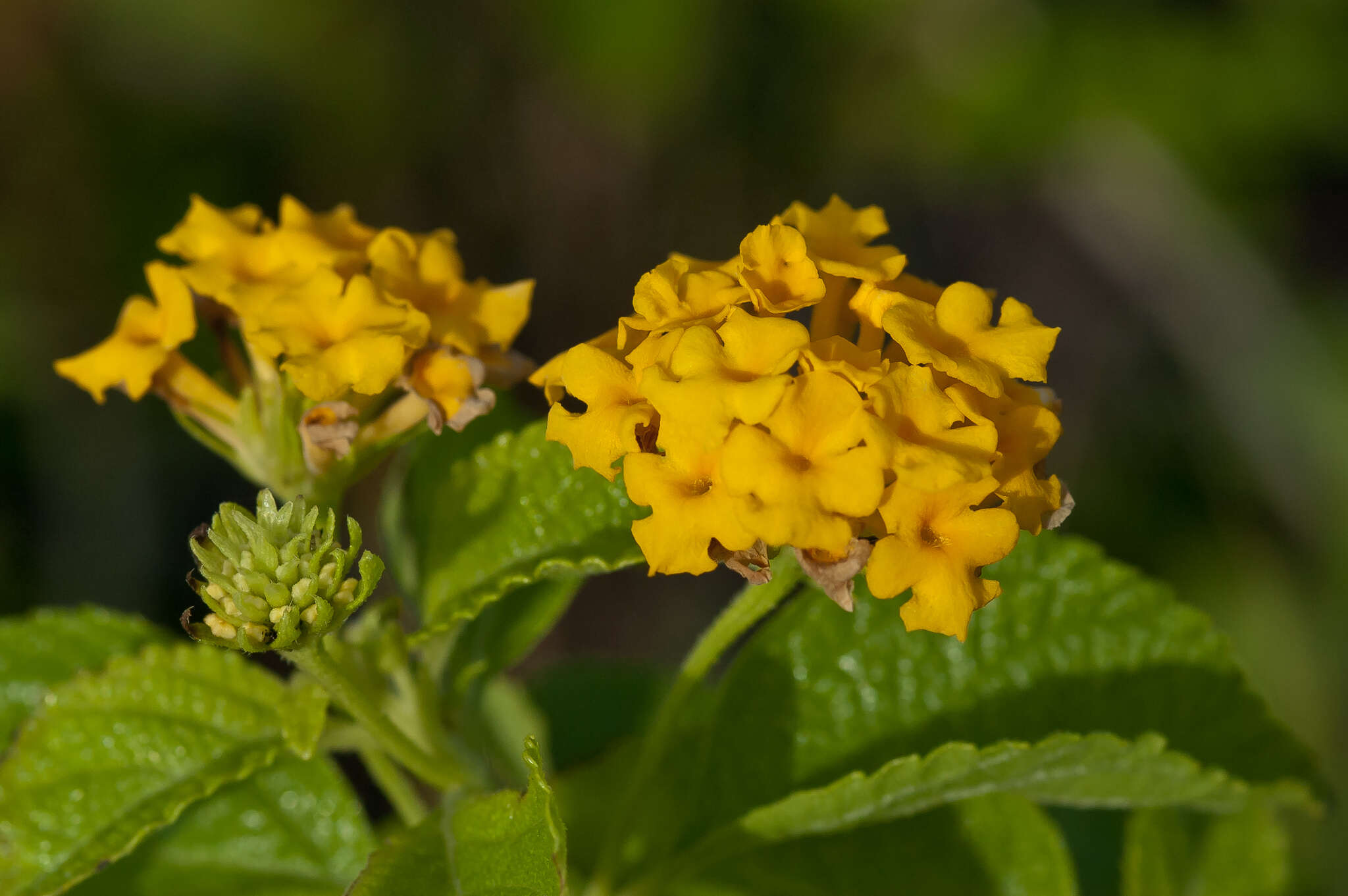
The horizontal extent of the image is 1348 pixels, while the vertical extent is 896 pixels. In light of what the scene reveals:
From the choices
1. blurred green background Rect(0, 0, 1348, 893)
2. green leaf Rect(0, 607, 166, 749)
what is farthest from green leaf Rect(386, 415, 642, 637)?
blurred green background Rect(0, 0, 1348, 893)

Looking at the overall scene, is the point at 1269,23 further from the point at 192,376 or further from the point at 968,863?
the point at 192,376

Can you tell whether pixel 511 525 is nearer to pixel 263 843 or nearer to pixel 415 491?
pixel 415 491

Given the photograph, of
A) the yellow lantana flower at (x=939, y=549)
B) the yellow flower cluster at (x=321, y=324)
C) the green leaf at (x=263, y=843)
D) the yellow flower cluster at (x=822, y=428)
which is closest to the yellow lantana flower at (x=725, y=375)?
the yellow flower cluster at (x=822, y=428)

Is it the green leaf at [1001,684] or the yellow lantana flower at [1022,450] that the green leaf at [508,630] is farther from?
the yellow lantana flower at [1022,450]

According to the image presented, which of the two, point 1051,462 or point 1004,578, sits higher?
point 1004,578

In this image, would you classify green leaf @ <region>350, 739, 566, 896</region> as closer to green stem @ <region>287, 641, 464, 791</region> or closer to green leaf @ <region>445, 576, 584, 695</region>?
green stem @ <region>287, 641, 464, 791</region>

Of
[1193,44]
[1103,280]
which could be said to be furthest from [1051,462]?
[1193,44]

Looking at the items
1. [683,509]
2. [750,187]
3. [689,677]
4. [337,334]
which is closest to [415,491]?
[337,334]
